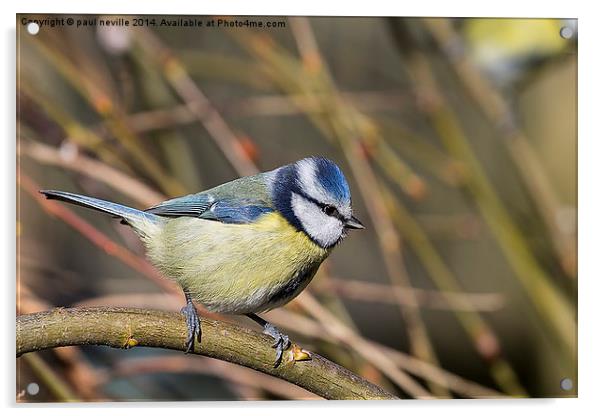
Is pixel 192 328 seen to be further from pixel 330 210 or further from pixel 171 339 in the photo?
pixel 330 210

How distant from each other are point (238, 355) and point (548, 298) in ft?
2.80

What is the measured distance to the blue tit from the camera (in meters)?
1.48

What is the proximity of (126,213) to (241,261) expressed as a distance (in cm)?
27

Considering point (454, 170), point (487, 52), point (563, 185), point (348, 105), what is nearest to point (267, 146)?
point (348, 105)

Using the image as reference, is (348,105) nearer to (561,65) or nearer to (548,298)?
(561,65)

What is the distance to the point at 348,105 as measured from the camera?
1.88m

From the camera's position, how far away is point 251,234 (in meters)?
1.49

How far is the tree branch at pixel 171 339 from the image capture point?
130 centimetres

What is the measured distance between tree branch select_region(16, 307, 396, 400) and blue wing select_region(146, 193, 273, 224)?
0.72 feet

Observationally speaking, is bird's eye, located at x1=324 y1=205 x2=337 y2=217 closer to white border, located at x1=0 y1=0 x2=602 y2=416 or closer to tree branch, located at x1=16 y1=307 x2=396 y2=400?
tree branch, located at x1=16 y1=307 x2=396 y2=400

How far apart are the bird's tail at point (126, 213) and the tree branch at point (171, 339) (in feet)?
0.81

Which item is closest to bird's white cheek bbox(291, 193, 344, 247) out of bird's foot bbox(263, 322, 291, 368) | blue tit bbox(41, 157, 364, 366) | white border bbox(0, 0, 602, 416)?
blue tit bbox(41, 157, 364, 366)
